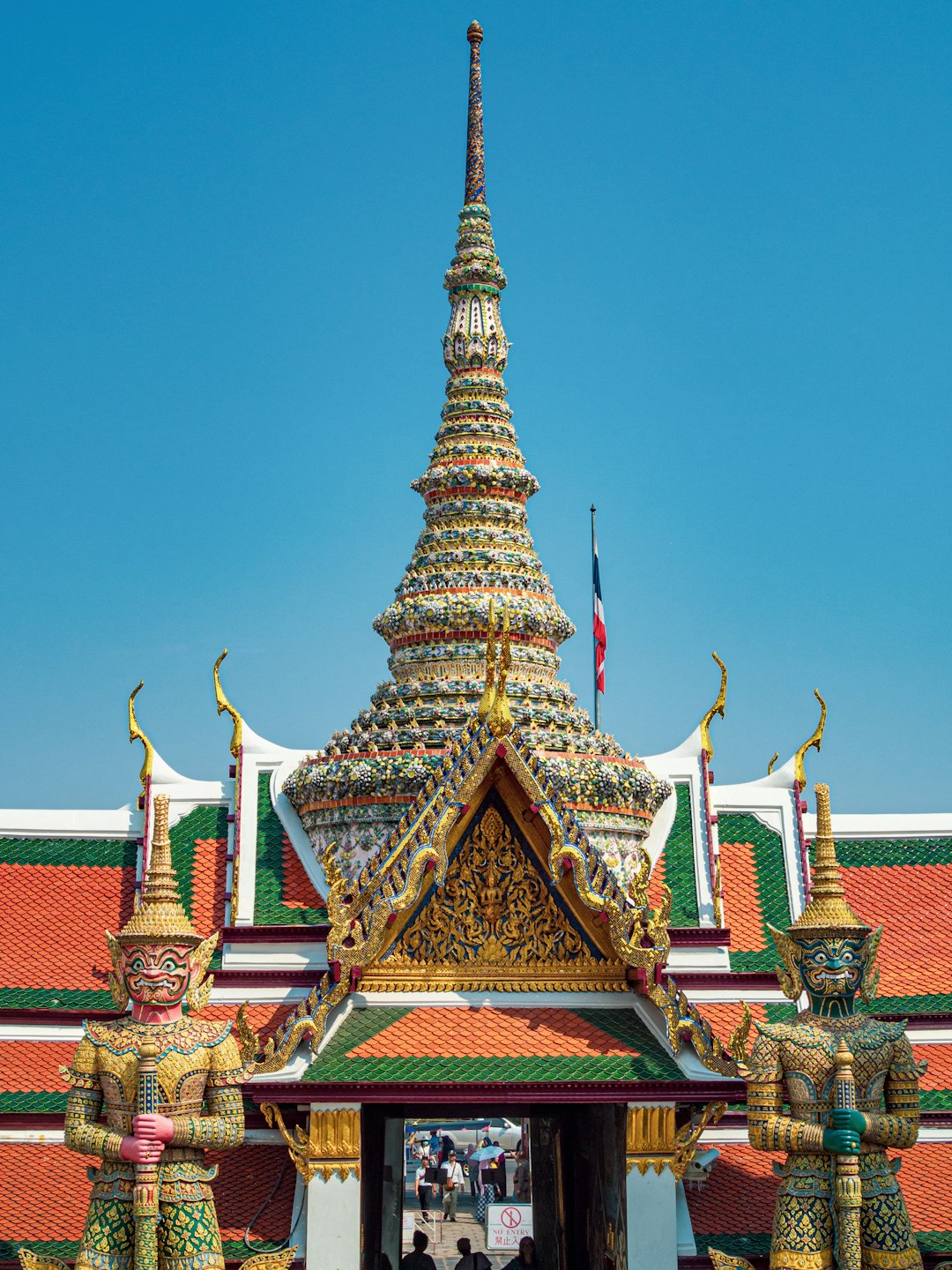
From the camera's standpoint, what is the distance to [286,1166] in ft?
44.9

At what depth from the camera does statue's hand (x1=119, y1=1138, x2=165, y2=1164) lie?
11.7 metres

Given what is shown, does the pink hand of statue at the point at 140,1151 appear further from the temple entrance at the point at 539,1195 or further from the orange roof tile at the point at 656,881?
the orange roof tile at the point at 656,881

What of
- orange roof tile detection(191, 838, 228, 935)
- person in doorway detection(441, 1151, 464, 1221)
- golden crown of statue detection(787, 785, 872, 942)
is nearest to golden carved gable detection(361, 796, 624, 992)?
golden crown of statue detection(787, 785, 872, 942)

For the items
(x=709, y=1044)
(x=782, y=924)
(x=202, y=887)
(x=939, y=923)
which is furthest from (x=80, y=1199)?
(x=939, y=923)

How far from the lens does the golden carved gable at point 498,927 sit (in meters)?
13.7

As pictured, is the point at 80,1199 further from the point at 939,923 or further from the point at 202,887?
the point at 939,923

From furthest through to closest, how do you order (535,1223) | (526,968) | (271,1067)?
(535,1223), (526,968), (271,1067)

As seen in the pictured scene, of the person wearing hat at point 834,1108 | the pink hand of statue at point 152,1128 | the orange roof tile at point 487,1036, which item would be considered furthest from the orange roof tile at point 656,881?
the pink hand of statue at point 152,1128

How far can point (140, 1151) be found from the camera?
1167cm

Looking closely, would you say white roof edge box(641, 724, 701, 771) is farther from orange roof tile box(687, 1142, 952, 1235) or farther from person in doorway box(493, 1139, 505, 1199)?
person in doorway box(493, 1139, 505, 1199)

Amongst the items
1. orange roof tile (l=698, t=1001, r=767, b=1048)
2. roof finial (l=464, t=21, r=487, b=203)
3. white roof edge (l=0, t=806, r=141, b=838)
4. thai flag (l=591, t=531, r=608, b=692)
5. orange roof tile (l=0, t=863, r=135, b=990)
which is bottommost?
orange roof tile (l=698, t=1001, r=767, b=1048)

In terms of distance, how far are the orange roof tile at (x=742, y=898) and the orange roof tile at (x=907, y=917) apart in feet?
3.27

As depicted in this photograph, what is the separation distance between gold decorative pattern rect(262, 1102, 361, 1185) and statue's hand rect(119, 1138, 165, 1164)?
1.17 m

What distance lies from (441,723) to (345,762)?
101cm
